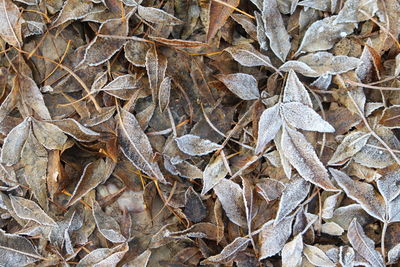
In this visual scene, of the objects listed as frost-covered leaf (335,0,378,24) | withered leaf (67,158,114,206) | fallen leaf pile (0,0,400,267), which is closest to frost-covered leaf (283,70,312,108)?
fallen leaf pile (0,0,400,267)

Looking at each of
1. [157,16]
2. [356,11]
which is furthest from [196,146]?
[356,11]

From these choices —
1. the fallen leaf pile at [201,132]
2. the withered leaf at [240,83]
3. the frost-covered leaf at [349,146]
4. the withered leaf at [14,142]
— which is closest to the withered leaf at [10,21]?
the fallen leaf pile at [201,132]

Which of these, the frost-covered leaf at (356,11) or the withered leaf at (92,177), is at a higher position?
the frost-covered leaf at (356,11)

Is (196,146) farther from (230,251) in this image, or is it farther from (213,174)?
(230,251)

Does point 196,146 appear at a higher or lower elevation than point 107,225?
higher

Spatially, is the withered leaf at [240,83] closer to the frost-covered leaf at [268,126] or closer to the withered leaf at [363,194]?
the frost-covered leaf at [268,126]

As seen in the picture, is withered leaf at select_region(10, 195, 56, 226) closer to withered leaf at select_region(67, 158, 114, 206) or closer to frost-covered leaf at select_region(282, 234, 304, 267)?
withered leaf at select_region(67, 158, 114, 206)
